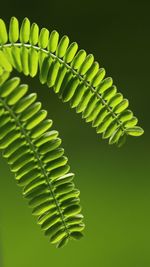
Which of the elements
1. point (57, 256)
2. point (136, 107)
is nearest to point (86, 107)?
point (136, 107)

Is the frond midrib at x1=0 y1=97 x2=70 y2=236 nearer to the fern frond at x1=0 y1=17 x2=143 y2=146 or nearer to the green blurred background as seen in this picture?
the fern frond at x1=0 y1=17 x2=143 y2=146

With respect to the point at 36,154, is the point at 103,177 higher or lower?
higher

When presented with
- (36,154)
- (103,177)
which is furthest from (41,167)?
(103,177)

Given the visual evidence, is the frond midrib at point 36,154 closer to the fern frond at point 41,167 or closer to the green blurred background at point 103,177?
the fern frond at point 41,167

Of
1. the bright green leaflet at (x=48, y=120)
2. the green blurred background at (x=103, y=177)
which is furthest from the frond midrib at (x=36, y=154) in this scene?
the green blurred background at (x=103, y=177)

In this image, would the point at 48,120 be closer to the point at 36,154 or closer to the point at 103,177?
the point at 36,154

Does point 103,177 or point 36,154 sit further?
point 103,177
